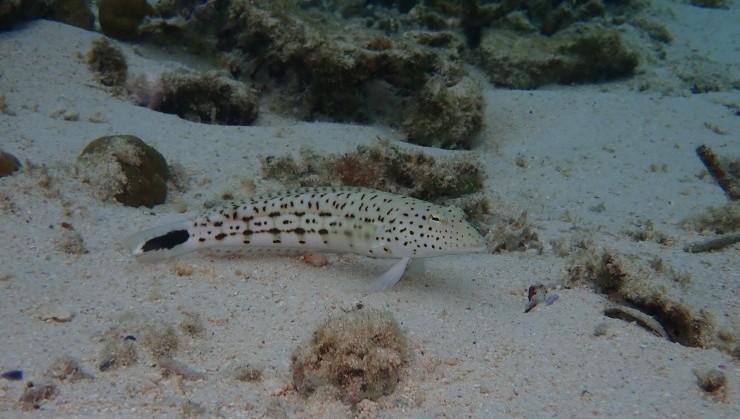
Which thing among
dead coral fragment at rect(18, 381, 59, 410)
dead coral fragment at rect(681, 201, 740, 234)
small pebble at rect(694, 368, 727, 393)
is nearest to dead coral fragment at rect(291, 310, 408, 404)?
dead coral fragment at rect(18, 381, 59, 410)

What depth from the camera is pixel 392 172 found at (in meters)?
6.21

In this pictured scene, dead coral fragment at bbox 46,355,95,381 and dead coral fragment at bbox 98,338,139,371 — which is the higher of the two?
dead coral fragment at bbox 46,355,95,381

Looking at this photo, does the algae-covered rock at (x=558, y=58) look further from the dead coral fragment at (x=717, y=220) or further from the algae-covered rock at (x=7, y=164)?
the algae-covered rock at (x=7, y=164)

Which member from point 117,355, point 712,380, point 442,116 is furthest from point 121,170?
point 712,380

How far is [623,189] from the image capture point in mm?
7406

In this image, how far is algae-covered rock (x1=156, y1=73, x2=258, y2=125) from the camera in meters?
7.90

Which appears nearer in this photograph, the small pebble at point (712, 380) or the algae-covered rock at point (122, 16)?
the small pebble at point (712, 380)

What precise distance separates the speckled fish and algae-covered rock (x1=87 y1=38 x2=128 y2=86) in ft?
15.0

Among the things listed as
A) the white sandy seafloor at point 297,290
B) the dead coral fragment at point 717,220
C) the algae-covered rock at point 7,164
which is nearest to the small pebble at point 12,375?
the white sandy seafloor at point 297,290

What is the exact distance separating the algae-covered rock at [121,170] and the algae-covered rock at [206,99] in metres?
2.58

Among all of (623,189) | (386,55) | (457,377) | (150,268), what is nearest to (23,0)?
(386,55)

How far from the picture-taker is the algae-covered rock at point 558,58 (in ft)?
37.1

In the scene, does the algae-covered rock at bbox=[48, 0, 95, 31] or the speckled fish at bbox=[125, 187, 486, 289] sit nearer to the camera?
the speckled fish at bbox=[125, 187, 486, 289]

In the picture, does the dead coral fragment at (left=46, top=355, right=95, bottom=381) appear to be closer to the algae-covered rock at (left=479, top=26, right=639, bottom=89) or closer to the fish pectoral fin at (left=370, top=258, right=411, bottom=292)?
the fish pectoral fin at (left=370, top=258, right=411, bottom=292)
